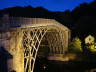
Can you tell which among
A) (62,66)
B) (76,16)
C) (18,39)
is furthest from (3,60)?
(76,16)

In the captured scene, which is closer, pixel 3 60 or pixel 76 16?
pixel 3 60

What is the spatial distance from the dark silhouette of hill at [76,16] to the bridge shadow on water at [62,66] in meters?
14.1

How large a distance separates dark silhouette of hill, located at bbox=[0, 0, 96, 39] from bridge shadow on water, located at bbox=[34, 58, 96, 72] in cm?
1407

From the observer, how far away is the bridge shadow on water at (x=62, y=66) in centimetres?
5134

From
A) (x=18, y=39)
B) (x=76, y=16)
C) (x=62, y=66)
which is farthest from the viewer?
(x=76, y=16)

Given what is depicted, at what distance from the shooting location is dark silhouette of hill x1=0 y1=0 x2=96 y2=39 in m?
75.7

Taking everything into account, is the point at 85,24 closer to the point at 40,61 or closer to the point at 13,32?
the point at 40,61

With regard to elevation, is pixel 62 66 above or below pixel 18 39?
below

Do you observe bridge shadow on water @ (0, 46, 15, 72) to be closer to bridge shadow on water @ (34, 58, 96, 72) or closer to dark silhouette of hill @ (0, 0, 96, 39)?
bridge shadow on water @ (34, 58, 96, 72)

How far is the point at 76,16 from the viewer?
294ft

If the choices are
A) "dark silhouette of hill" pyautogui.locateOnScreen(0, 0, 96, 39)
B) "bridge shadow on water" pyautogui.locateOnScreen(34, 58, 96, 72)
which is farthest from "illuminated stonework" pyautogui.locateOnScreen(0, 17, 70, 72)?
"dark silhouette of hill" pyautogui.locateOnScreen(0, 0, 96, 39)

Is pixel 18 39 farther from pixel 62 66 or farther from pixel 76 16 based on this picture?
pixel 76 16

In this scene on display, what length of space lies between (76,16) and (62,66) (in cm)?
3609

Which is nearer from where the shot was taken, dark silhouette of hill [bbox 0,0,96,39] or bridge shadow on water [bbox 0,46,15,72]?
bridge shadow on water [bbox 0,46,15,72]
